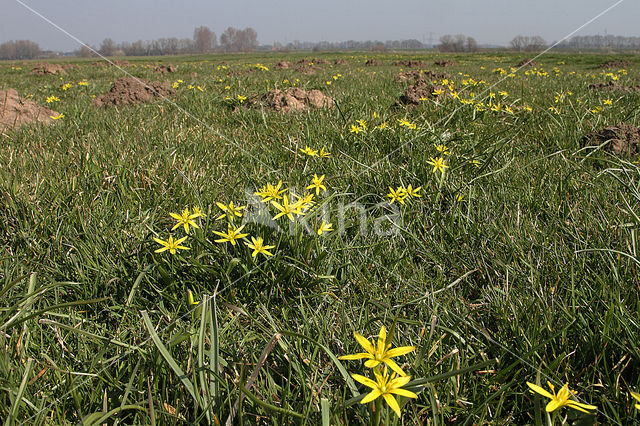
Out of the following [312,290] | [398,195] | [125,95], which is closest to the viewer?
[312,290]

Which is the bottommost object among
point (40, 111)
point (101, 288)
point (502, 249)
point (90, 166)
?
point (101, 288)

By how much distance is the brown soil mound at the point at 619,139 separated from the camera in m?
2.93

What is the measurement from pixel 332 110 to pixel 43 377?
382 cm

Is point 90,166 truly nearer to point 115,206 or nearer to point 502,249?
point 115,206

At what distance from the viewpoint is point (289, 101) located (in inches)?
191

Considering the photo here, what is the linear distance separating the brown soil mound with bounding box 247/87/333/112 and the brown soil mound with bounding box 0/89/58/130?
2.33 m

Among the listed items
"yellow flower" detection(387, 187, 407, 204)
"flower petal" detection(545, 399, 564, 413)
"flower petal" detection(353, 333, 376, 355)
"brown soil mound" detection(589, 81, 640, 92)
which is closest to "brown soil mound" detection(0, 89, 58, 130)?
"yellow flower" detection(387, 187, 407, 204)

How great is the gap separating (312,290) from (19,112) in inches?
173

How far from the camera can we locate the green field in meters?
1.07

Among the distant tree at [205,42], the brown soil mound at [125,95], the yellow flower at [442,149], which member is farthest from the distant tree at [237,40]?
the yellow flower at [442,149]

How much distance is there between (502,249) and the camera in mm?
1746

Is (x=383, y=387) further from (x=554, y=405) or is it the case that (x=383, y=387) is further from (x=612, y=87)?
(x=612, y=87)

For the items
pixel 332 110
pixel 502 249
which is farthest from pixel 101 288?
pixel 332 110

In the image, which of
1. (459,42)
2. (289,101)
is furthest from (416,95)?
(459,42)
